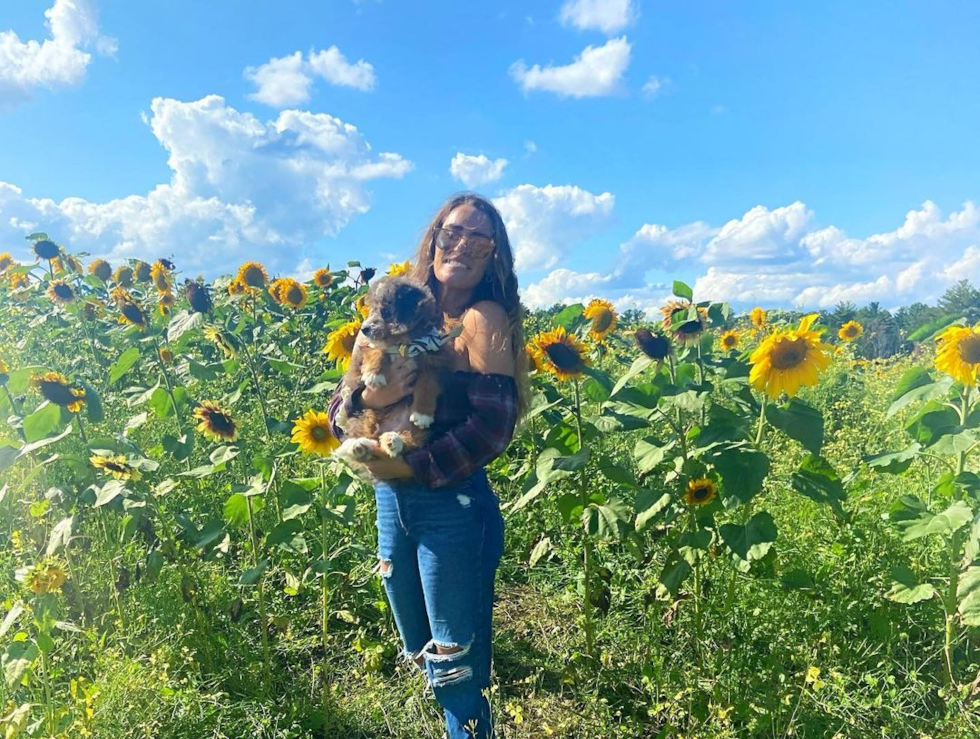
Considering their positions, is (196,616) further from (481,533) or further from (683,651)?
(683,651)

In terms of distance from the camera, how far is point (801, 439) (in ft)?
A: 6.36

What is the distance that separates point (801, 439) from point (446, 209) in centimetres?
124

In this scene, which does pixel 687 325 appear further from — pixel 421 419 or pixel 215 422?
pixel 215 422

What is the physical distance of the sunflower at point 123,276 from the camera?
5.18m

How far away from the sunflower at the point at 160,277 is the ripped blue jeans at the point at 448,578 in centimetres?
362

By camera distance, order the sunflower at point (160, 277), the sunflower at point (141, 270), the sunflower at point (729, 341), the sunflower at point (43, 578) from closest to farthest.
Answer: the sunflower at point (43, 578) < the sunflower at point (729, 341) < the sunflower at point (160, 277) < the sunflower at point (141, 270)

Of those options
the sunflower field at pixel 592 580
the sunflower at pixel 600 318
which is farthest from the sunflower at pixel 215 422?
the sunflower at pixel 600 318

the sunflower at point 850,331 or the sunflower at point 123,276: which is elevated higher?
the sunflower at point 123,276

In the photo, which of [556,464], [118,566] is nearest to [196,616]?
[118,566]

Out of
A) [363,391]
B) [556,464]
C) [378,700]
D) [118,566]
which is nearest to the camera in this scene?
[363,391]

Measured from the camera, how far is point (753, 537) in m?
1.95

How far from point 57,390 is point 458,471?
1.39 metres

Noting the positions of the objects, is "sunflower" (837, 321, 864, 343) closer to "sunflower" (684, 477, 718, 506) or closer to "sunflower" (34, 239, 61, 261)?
"sunflower" (684, 477, 718, 506)

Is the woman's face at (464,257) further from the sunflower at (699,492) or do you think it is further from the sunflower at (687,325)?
the sunflower at (699,492)
